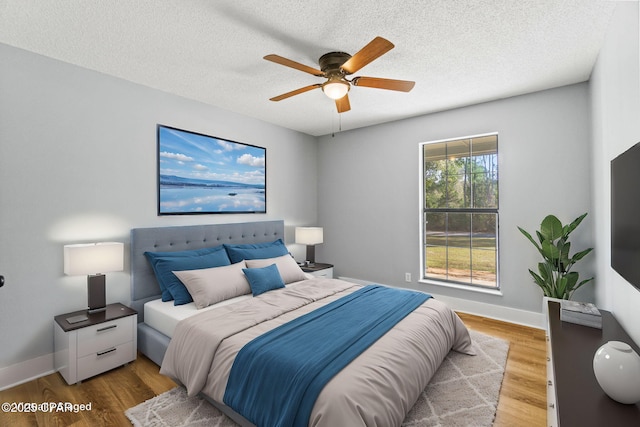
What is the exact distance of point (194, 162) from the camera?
3502 mm

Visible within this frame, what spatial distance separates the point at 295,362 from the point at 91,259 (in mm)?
1934

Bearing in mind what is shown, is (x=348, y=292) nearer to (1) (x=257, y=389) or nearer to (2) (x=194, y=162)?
(1) (x=257, y=389)

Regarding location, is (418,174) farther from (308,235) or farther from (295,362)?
(295,362)

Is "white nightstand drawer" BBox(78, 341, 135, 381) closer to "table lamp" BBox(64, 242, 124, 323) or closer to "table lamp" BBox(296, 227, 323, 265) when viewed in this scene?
"table lamp" BBox(64, 242, 124, 323)

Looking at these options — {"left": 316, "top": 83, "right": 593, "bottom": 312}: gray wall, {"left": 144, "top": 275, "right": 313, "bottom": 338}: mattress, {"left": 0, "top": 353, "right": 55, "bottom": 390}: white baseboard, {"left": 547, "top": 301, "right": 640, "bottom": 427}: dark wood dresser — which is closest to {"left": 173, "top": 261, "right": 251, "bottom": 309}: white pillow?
{"left": 144, "top": 275, "right": 313, "bottom": 338}: mattress

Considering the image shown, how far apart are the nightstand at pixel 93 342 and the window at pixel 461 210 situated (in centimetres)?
354

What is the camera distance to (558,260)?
9.76 ft

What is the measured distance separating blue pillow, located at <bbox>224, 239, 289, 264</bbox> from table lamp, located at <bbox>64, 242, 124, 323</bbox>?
3.77 feet

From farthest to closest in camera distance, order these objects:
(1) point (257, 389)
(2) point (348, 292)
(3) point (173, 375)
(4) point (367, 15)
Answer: (2) point (348, 292)
(3) point (173, 375)
(4) point (367, 15)
(1) point (257, 389)

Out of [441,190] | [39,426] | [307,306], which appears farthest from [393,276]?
[39,426]

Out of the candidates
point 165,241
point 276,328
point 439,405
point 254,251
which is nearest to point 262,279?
point 254,251

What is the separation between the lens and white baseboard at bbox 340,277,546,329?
340 cm

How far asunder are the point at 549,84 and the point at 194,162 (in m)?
3.94

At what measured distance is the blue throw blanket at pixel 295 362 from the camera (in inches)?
61.5
